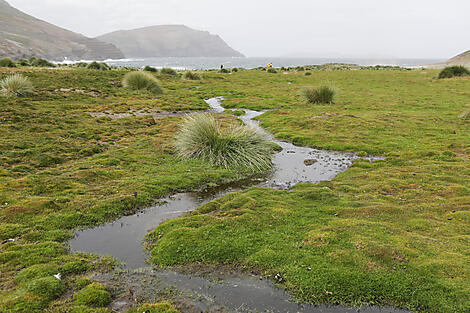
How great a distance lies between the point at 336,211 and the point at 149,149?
11.5 metres

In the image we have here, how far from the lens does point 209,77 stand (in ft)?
186

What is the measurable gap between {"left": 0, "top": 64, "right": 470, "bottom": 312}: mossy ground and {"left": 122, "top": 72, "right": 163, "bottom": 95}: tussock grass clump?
1557 cm

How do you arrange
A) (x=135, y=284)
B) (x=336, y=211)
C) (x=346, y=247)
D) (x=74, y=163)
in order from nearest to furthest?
1. (x=135, y=284)
2. (x=346, y=247)
3. (x=336, y=211)
4. (x=74, y=163)

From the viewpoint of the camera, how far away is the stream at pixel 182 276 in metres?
6.34

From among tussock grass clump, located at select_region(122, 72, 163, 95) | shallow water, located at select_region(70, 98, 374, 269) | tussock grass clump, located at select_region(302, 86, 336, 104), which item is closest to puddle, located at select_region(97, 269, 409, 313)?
shallow water, located at select_region(70, 98, 374, 269)

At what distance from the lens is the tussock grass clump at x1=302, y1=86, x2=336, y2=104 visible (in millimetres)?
31683

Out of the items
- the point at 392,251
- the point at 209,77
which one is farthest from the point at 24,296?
the point at 209,77

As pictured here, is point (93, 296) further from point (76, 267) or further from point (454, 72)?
point (454, 72)

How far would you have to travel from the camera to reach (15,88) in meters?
25.7

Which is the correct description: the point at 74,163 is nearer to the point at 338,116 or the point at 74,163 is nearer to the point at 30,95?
the point at 30,95

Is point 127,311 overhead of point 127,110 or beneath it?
beneath

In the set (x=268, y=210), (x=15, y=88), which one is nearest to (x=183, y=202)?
(x=268, y=210)

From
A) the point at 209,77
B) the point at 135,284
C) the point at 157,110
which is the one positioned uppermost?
the point at 209,77

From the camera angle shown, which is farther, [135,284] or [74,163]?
[74,163]
